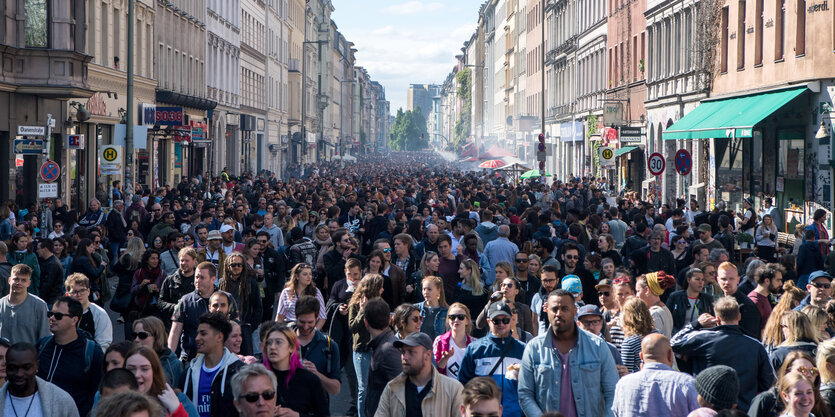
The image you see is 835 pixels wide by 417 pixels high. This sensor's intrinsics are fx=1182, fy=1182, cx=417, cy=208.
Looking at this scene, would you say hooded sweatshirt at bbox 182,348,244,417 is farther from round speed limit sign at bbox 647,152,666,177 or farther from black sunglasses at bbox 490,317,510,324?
round speed limit sign at bbox 647,152,666,177

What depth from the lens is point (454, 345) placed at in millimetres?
8328

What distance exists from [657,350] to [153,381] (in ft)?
9.35

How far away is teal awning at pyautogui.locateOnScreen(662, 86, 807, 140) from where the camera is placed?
27.0 m

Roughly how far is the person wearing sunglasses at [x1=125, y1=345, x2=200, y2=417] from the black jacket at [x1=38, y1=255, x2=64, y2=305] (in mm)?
6484

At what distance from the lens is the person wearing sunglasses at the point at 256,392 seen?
231 inches

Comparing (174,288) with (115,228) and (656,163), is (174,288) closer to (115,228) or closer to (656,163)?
(115,228)

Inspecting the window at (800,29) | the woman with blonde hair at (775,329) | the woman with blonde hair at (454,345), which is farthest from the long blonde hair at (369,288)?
the window at (800,29)

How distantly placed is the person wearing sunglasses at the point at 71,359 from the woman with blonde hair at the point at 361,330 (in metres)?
1.92

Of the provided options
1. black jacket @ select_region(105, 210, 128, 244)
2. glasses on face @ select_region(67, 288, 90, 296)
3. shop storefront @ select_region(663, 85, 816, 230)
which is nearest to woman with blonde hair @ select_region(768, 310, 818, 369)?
glasses on face @ select_region(67, 288, 90, 296)

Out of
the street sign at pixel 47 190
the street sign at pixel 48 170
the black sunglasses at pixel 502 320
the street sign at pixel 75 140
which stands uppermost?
the street sign at pixel 75 140

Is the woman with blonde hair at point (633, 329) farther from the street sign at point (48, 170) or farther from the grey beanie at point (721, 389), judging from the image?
the street sign at point (48, 170)

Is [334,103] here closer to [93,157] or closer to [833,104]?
[93,157]

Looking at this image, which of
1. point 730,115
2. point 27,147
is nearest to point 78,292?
point 27,147

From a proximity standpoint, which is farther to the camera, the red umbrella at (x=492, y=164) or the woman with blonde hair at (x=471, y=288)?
the red umbrella at (x=492, y=164)
